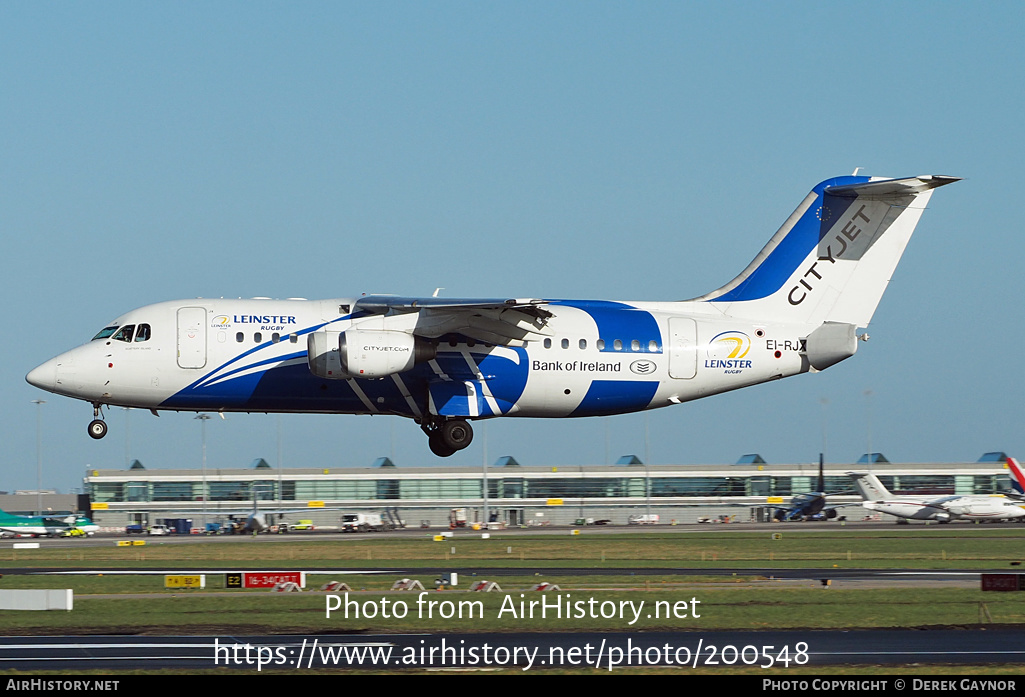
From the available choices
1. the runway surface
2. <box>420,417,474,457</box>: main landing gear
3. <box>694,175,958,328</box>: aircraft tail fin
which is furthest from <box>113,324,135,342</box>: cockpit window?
<box>694,175,958,328</box>: aircraft tail fin

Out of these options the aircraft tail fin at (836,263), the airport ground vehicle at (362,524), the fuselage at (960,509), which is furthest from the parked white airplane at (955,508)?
the aircraft tail fin at (836,263)

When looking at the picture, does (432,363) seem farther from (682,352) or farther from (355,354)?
(682,352)

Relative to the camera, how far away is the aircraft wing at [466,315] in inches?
1254

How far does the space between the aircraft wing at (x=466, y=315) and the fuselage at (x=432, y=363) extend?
0.27 meters

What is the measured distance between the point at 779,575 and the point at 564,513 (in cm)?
7426

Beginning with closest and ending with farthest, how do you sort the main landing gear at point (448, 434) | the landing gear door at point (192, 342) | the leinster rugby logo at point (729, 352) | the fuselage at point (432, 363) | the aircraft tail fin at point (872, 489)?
the landing gear door at point (192, 342)
the fuselage at point (432, 363)
the main landing gear at point (448, 434)
the leinster rugby logo at point (729, 352)
the aircraft tail fin at point (872, 489)

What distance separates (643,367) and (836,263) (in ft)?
24.2

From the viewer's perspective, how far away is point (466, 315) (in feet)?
107

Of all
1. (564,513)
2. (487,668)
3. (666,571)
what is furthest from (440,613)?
(564,513)

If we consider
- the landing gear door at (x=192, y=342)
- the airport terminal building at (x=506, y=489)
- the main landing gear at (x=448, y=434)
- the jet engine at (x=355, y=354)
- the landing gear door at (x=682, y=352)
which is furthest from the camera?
the airport terminal building at (x=506, y=489)

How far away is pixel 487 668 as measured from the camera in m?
17.3

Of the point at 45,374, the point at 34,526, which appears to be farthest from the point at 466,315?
the point at 34,526

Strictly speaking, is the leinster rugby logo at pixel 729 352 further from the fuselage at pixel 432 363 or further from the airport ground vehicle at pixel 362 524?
the airport ground vehicle at pixel 362 524
